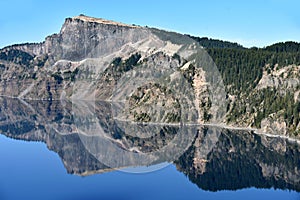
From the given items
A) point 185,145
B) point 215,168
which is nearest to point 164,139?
point 185,145

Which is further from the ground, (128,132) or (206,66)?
(206,66)

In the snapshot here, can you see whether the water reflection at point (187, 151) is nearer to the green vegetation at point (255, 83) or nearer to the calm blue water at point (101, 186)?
the calm blue water at point (101, 186)

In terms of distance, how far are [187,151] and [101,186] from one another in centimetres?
3710

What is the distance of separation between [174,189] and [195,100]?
79.9 meters

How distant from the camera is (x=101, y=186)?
271ft

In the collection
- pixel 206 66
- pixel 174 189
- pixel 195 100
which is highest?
pixel 206 66

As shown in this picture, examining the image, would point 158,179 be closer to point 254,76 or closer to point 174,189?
point 174,189

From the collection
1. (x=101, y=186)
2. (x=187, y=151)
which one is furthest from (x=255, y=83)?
(x=101, y=186)

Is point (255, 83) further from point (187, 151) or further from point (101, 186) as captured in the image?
point (101, 186)

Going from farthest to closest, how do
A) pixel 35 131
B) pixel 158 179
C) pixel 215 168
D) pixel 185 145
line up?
pixel 35 131
pixel 185 145
pixel 215 168
pixel 158 179

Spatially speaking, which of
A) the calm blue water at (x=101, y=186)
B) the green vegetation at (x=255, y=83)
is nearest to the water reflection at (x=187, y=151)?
the calm blue water at (x=101, y=186)

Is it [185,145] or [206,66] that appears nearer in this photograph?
[185,145]

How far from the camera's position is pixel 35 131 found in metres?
167

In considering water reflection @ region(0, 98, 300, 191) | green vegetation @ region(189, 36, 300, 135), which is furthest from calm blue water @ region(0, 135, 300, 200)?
green vegetation @ region(189, 36, 300, 135)
